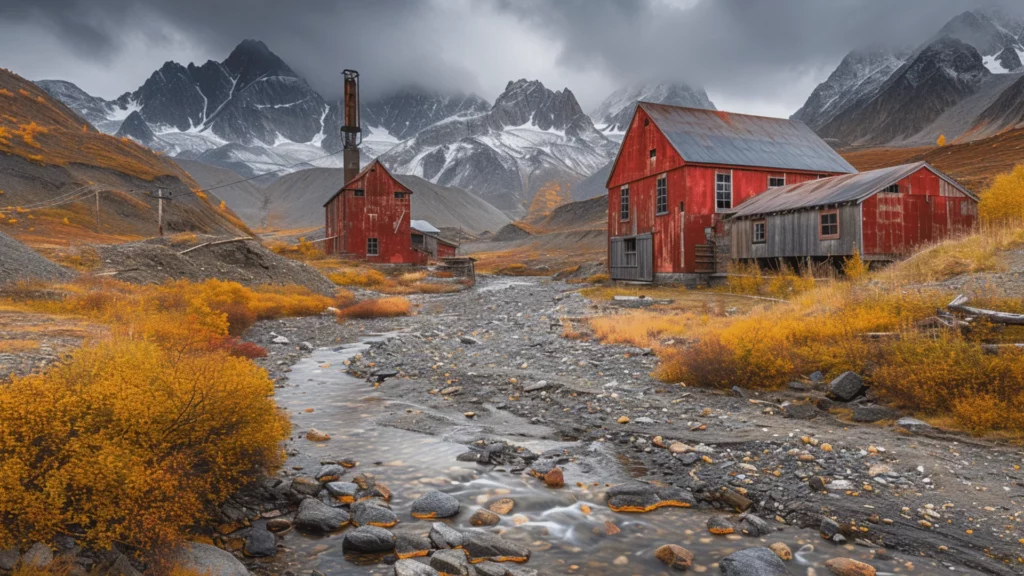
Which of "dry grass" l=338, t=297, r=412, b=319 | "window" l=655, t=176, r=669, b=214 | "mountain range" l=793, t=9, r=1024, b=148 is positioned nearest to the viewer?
"dry grass" l=338, t=297, r=412, b=319

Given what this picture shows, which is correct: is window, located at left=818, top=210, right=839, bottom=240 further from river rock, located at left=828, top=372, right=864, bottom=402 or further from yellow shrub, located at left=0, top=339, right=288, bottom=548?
yellow shrub, located at left=0, top=339, right=288, bottom=548

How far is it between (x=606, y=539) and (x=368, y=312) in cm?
1896

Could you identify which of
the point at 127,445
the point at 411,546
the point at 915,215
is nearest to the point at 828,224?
the point at 915,215

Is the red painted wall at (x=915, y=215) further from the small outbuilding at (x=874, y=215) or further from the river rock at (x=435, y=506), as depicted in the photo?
the river rock at (x=435, y=506)

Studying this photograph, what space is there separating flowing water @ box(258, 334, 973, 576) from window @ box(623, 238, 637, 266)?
24556 millimetres

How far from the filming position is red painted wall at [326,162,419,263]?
46.3 meters

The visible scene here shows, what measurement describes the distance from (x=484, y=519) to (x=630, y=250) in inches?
1104

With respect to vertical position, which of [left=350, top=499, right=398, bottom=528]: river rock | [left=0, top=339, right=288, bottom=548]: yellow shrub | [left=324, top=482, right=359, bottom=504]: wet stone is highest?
[left=0, top=339, right=288, bottom=548]: yellow shrub

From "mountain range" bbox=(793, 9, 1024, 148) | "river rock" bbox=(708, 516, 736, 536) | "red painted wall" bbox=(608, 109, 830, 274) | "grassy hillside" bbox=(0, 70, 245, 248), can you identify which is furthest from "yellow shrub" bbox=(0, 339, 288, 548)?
"mountain range" bbox=(793, 9, 1024, 148)

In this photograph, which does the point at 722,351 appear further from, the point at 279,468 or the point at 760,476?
the point at 279,468

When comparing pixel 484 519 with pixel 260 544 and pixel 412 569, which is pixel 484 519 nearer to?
pixel 412 569

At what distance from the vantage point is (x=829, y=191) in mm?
22812

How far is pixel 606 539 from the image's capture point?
18.4 ft

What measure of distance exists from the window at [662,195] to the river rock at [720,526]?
80.2ft
